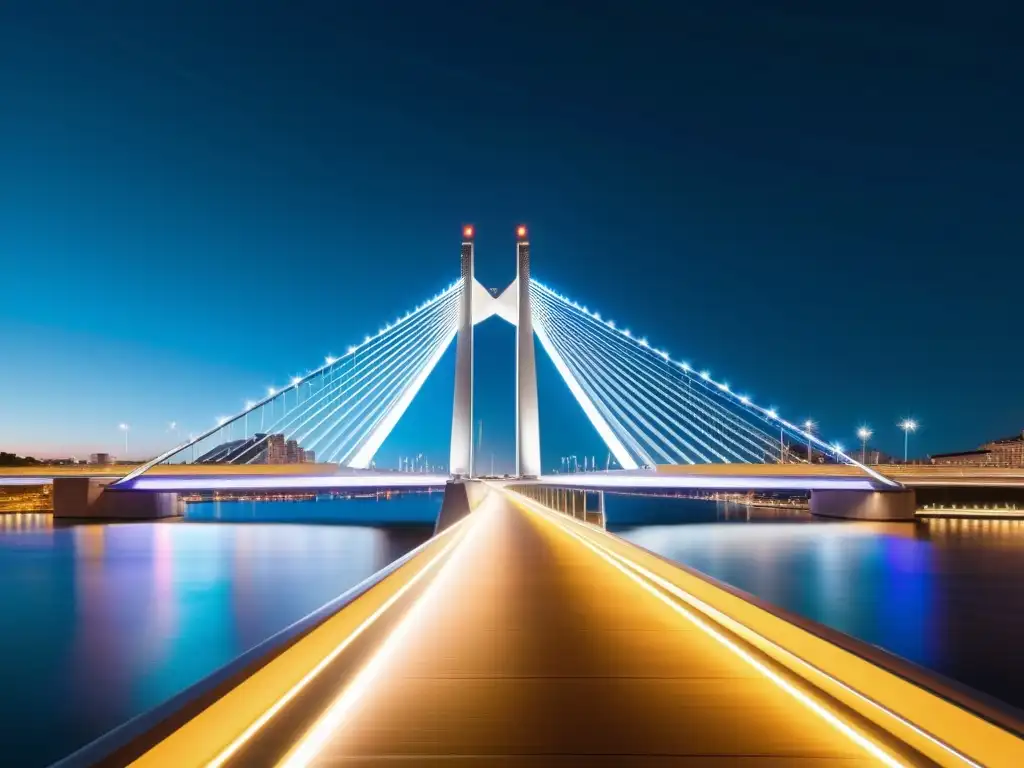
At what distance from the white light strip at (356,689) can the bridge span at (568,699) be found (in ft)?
0.05

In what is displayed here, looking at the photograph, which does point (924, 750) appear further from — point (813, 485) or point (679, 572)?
point (813, 485)

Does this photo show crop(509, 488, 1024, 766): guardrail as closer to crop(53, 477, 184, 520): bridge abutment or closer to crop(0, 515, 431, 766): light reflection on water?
crop(0, 515, 431, 766): light reflection on water

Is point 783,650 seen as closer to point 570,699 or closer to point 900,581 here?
point 570,699

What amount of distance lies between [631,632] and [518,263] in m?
53.8

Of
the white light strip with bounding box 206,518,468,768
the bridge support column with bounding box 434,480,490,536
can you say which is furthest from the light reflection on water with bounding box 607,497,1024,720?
the bridge support column with bounding box 434,480,490,536

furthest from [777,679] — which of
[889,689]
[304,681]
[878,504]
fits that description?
[878,504]

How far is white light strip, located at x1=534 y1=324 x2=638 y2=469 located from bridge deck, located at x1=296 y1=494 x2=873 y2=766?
4116 cm

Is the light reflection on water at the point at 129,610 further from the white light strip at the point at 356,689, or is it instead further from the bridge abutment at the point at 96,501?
the bridge abutment at the point at 96,501

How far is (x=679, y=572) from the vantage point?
407 inches

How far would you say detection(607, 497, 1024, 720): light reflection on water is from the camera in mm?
17531

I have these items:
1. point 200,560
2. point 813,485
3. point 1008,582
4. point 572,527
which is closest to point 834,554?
point 1008,582

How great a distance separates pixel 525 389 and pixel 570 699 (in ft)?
156

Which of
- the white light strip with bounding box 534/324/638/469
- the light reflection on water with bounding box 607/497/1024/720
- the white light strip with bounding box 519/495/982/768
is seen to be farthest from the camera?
the white light strip with bounding box 534/324/638/469

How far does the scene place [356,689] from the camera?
5254mm
